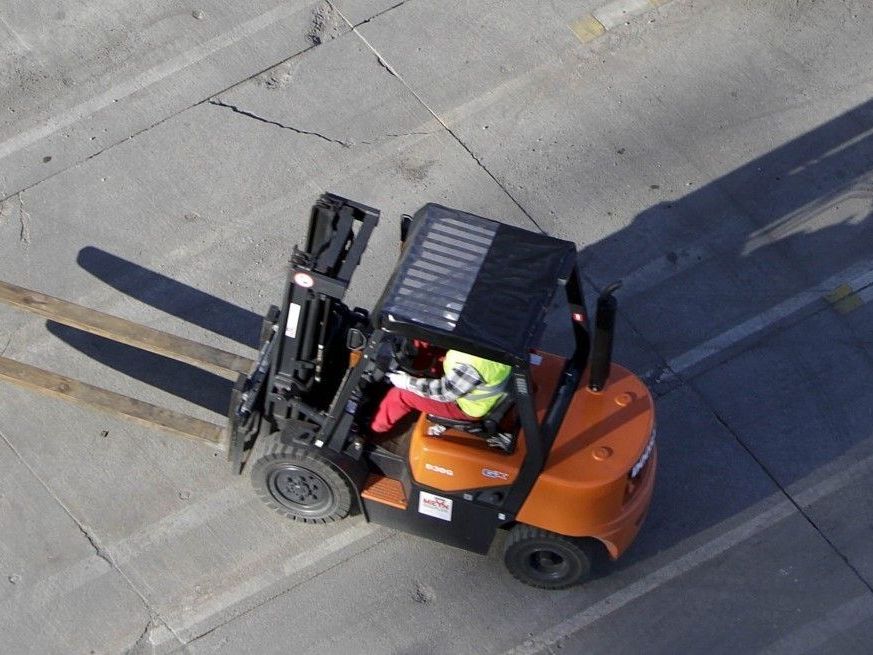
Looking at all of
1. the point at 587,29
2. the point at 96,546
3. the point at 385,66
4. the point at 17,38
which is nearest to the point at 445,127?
the point at 385,66

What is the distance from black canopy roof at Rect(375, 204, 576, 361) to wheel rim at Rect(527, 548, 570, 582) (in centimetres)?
193

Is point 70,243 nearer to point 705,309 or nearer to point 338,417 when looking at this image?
point 338,417

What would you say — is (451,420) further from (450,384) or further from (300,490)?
(300,490)

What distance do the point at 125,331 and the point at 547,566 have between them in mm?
3366

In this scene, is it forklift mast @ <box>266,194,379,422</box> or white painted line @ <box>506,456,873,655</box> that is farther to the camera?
white painted line @ <box>506,456,873,655</box>

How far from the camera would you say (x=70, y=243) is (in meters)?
9.62

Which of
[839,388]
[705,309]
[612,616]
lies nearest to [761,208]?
[705,309]

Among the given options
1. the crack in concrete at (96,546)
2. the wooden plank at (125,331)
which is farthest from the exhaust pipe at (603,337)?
the crack in concrete at (96,546)

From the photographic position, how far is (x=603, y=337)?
22.8 feet

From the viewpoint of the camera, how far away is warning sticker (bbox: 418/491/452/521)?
744cm

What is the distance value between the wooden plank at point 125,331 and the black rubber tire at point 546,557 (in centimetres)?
223

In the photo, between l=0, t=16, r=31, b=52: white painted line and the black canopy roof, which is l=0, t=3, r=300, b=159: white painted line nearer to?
l=0, t=16, r=31, b=52: white painted line

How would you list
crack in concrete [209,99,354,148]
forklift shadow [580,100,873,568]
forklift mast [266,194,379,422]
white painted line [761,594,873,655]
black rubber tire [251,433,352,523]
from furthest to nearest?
crack in concrete [209,99,354,148], forklift shadow [580,100,873,568], white painted line [761,594,873,655], black rubber tire [251,433,352,523], forklift mast [266,194,379,422]

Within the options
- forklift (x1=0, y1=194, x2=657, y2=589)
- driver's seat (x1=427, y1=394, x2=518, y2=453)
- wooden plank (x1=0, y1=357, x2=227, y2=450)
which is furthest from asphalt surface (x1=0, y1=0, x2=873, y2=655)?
driver's seat (x1=427, y1=394, x2=518, y2=453)
